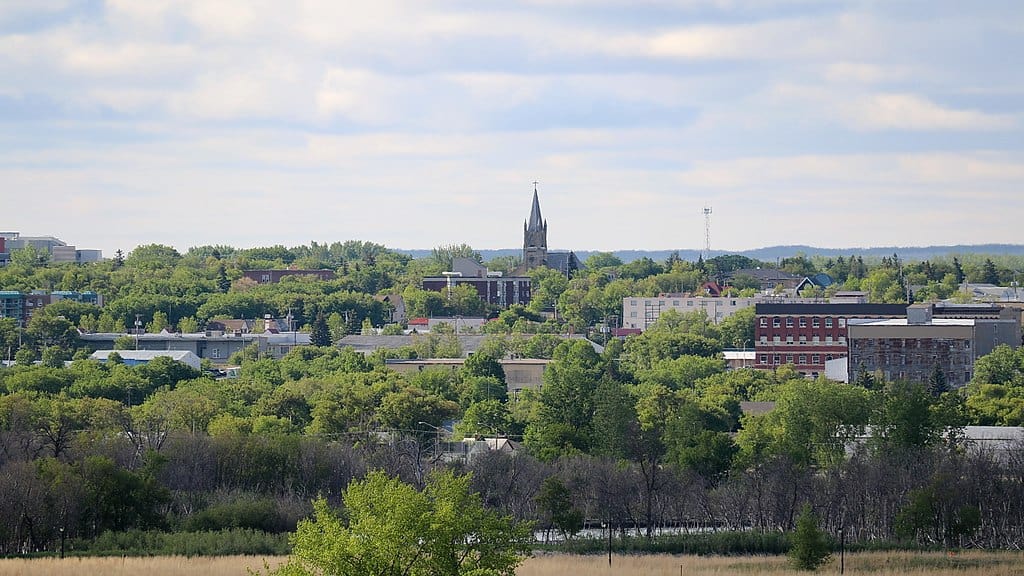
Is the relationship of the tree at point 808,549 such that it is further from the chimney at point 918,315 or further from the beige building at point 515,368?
the beige building at point 515,368

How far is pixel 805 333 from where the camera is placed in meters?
140

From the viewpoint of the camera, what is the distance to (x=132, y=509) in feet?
208

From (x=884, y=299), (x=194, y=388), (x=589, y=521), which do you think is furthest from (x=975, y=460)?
(x=884, y=299)

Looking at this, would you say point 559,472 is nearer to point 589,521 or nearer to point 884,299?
point 589,521

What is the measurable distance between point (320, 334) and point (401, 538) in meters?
130

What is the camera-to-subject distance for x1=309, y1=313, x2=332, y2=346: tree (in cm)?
16638

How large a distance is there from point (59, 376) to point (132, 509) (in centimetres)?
4909

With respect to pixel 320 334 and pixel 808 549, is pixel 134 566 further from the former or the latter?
pixel 320 334

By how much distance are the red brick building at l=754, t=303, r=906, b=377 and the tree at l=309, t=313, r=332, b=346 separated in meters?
44.5

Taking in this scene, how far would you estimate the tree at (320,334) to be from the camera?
6550 inches

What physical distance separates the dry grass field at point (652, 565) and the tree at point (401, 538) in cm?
1275

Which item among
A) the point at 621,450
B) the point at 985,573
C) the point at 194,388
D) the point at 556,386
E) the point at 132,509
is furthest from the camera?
the point at 194,388

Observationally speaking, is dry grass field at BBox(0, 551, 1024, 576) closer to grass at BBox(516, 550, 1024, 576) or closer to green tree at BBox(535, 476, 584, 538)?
grass at BBox(516, 550, 1024, 576)

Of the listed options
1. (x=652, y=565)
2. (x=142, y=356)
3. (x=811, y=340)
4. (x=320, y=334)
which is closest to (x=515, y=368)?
(x=811, y=340)
